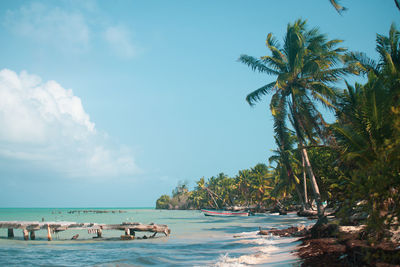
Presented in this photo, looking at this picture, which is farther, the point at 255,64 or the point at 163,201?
the point at 163,201

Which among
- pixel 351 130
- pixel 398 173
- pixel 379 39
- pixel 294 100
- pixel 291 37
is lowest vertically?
pixel 398 173

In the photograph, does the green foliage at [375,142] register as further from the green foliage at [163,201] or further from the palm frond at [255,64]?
the green foliage at [163,201]

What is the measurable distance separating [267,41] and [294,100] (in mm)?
5540

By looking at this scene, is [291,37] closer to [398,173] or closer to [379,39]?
[379,39]

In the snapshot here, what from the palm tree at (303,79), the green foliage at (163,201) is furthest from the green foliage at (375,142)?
the green foliage at (163,201)

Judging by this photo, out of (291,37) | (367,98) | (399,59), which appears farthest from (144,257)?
(399,59)

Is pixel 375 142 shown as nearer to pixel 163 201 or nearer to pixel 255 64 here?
pixel 255 64

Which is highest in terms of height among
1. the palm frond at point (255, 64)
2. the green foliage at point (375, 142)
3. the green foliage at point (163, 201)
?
the palm frond at point (255, 64)

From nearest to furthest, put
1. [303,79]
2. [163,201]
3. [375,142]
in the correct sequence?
1. [375,142]
2. [303,79]
3. [163,201]

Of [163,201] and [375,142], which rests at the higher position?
[375,142]

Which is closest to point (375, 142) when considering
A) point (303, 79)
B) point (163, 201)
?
point (303, 79)

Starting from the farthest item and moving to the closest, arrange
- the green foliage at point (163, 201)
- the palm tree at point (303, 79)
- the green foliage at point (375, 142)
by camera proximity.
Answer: the green foliage at point (163, 201) → the palm tree at point (303, 79) → the green foliage at point (375, 142)

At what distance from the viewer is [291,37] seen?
66.4ft

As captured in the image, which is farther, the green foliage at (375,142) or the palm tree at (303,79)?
the palm tree at (303,79)
